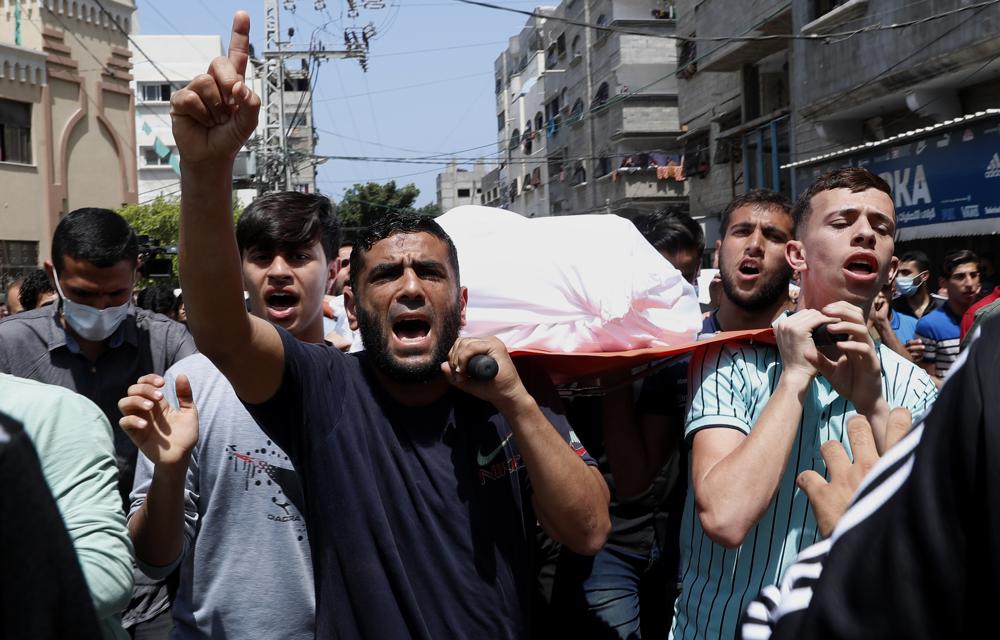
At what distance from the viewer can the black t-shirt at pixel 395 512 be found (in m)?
2.36

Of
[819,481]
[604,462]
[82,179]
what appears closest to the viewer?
[819,481]

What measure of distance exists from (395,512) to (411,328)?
0.49 meters

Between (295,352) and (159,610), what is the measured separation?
1.54 m

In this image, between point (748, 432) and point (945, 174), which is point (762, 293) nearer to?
point (748, 432)

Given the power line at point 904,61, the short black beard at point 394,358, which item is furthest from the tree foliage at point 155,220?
the short black beard at point 394,358

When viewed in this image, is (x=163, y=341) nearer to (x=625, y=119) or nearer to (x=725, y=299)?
(x=725, y=299)

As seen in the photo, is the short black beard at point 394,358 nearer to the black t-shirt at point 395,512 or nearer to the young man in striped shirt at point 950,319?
the black t-shirt at point 395,512

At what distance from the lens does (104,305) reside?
13.3 ft

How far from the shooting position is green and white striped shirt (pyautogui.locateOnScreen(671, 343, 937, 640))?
2596mm

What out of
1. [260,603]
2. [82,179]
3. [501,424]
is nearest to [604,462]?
[501,424]

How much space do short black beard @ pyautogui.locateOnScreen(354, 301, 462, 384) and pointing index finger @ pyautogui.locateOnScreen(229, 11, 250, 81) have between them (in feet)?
2.39

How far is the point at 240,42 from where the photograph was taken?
7.20ft

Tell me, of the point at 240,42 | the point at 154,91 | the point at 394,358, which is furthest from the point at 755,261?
the point at 154,91

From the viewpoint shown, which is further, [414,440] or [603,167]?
[603,167]
